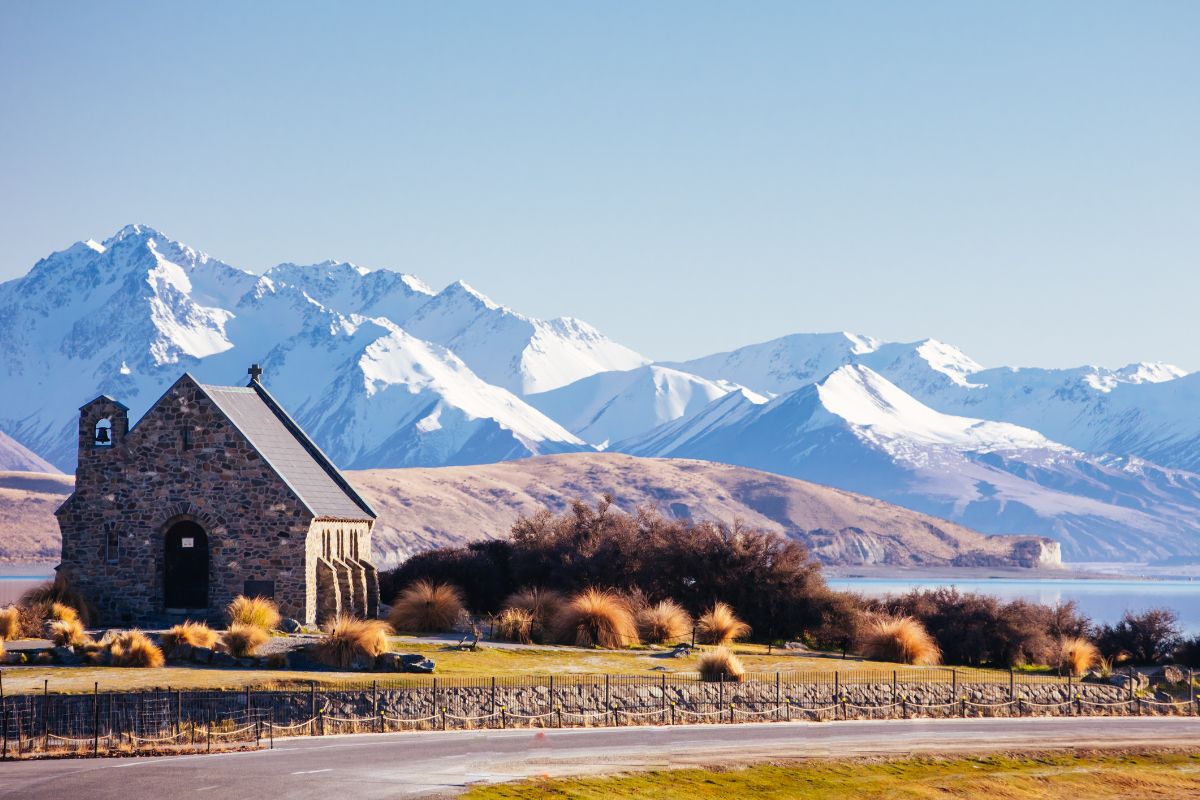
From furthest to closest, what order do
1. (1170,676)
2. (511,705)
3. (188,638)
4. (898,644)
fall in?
(1170,676), (898,644), (188,638), (511,705)

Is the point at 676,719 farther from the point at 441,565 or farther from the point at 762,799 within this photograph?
the point at 441,565

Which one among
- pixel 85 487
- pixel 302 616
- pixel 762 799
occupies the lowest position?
pixel 762 799

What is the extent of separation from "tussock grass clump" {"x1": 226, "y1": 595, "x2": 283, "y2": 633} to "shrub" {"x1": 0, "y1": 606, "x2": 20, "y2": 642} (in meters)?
6.90

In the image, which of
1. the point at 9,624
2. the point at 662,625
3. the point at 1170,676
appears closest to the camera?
the point at 9,624

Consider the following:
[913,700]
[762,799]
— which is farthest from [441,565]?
[762,799]

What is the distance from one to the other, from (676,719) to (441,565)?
3037 cm

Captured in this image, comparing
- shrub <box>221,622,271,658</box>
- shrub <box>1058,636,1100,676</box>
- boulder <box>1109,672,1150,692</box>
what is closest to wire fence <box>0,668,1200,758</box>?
boulder <box>1109,672,1150,692</box>

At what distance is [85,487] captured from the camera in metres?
64.2

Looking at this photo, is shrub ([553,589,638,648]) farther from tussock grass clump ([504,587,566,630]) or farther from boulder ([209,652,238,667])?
boulder ([209,652,238,667])

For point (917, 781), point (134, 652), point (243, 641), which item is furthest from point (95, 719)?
point (917, 781)

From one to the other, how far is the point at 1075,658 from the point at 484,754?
109 ft

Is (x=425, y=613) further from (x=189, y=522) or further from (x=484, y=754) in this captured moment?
(x=484, y=754)

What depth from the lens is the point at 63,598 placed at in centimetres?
6222

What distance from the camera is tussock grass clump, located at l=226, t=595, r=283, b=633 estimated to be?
2293 inches
